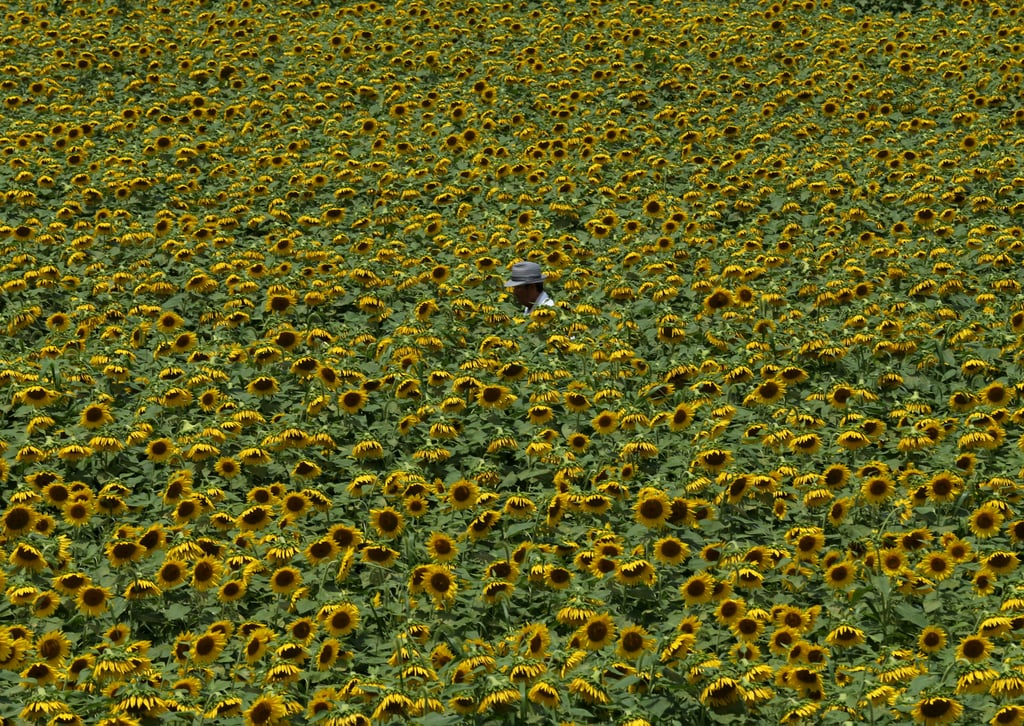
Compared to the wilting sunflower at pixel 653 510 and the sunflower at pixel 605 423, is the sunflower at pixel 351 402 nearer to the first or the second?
the sunflower at pixel 605 423

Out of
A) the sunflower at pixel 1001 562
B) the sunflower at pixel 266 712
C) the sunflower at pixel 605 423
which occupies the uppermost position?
the sunflower at pixel 1001 562

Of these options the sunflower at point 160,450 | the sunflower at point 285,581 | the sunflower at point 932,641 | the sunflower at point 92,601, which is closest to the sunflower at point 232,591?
the sunflower at point 285,581

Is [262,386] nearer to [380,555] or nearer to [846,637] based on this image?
[380,555]

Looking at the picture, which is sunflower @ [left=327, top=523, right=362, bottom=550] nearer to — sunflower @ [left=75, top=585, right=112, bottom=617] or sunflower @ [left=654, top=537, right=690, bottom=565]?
sunflower @ [left=75, top=585, right=112, bottom=617]

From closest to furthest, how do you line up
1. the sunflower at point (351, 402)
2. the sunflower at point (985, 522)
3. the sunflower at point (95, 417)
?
the sunflower at point (985, 522), the sunflower at point (95, 417), the sunflower at point (351, 402)

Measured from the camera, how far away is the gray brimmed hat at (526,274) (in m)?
9.49

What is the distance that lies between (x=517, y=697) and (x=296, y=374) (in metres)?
4.32

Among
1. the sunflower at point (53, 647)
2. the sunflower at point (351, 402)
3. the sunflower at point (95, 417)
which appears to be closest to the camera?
the sunflower at point (53, 647)

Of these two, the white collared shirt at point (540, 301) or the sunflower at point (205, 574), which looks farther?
the white collared shirt at point (540, 301)

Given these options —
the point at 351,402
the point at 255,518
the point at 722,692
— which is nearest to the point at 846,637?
the point at 722,692

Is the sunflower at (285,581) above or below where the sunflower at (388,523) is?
below

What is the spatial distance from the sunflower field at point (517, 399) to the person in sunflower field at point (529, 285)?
227mm

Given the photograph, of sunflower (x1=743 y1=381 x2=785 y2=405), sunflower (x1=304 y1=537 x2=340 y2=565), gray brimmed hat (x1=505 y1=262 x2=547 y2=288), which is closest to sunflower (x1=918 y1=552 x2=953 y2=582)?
sunflower (x1=743 y1=381 x2=785 y2=405)

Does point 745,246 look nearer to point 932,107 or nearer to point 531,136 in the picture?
point 531,136
